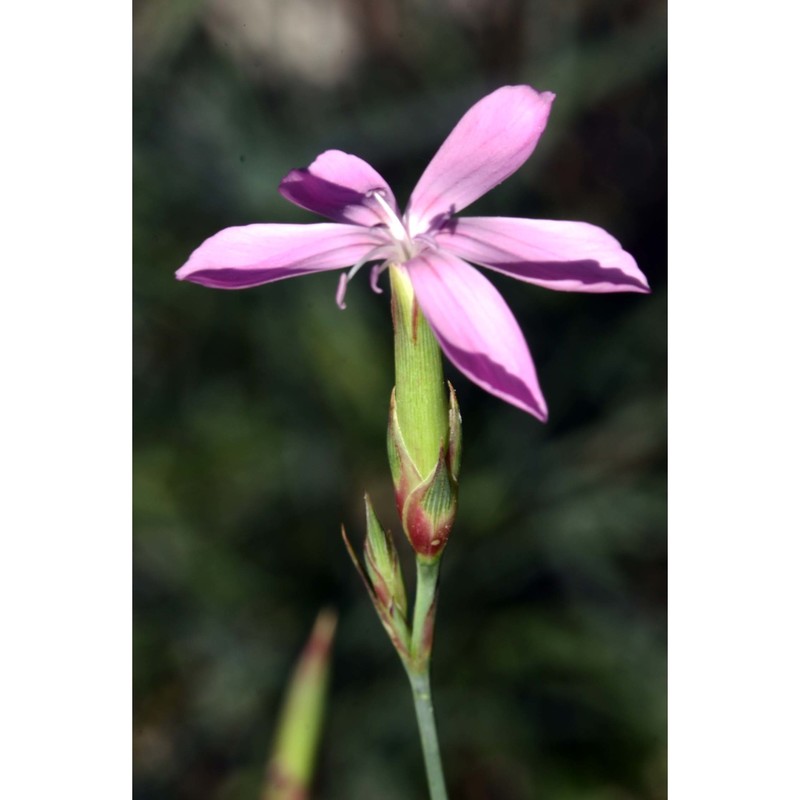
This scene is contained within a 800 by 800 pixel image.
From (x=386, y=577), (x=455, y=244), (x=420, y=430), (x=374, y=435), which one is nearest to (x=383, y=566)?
(x=386, y=577)

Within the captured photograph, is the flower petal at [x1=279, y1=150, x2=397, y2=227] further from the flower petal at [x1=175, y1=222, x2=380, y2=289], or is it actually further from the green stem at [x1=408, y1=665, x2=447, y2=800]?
the green stem at [x1=408, y1=665, x2=447, y2=800]

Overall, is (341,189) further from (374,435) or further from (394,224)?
(374,435)

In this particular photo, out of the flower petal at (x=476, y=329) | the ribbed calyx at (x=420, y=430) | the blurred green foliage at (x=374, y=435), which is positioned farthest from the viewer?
the blurred green foliage at (x=374, y=435)

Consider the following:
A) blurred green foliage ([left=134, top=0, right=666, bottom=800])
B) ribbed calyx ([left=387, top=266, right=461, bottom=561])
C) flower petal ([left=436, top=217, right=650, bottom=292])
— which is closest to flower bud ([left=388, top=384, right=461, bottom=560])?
ribbed calyx ([left=387, top=266, right=461, bottom=561])

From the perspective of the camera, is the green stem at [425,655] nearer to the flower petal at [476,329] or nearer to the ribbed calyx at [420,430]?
the ribbed calyx at [420,430]

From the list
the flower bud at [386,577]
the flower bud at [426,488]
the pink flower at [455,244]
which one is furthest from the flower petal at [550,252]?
the flower bud at [386,577]

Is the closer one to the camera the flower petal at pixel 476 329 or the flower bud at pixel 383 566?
the flower petal at pixel 476 329
